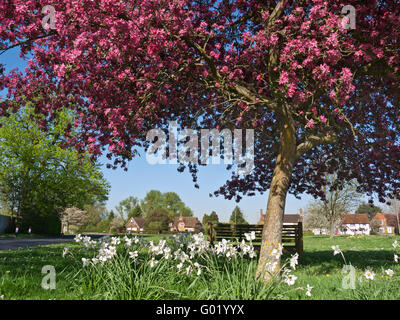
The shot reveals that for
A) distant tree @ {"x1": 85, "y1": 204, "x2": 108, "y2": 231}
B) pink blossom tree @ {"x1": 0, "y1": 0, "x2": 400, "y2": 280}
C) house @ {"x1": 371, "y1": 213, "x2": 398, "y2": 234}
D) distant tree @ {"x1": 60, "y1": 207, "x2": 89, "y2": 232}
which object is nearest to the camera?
pink blossom tree @ {"x1": 0, "y1": 0, "x2": 400, "y2": 280}

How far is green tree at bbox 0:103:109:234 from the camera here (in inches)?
1201

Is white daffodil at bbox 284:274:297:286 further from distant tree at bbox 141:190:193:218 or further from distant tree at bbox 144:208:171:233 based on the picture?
distant tree at bbox 141:190:193:218

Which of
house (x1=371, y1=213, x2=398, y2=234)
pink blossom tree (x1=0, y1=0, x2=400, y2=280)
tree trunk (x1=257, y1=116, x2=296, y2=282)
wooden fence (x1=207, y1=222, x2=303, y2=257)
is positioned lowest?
house (x1=371, y1=213, x2=398, y2=234)

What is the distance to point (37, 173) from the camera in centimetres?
3197

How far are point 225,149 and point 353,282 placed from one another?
8349mm

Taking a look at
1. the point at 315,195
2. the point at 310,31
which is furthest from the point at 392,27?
the point at 315,195

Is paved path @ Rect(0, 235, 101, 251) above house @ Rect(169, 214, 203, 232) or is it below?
above

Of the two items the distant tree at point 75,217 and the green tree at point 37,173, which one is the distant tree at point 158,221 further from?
the green tree at point 37,173

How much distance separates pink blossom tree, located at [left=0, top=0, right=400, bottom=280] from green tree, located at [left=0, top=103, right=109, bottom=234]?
68.7 feet

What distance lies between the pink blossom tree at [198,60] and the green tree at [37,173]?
20.9m

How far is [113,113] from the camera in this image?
8.12 m

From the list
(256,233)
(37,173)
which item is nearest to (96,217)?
(37,173)

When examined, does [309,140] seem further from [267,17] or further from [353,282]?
[353,282]

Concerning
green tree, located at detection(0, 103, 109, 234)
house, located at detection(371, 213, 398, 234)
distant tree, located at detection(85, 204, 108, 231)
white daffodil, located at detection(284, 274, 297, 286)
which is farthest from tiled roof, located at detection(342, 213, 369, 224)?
white daffodil, located at detection(284, 274, 297, 286)
